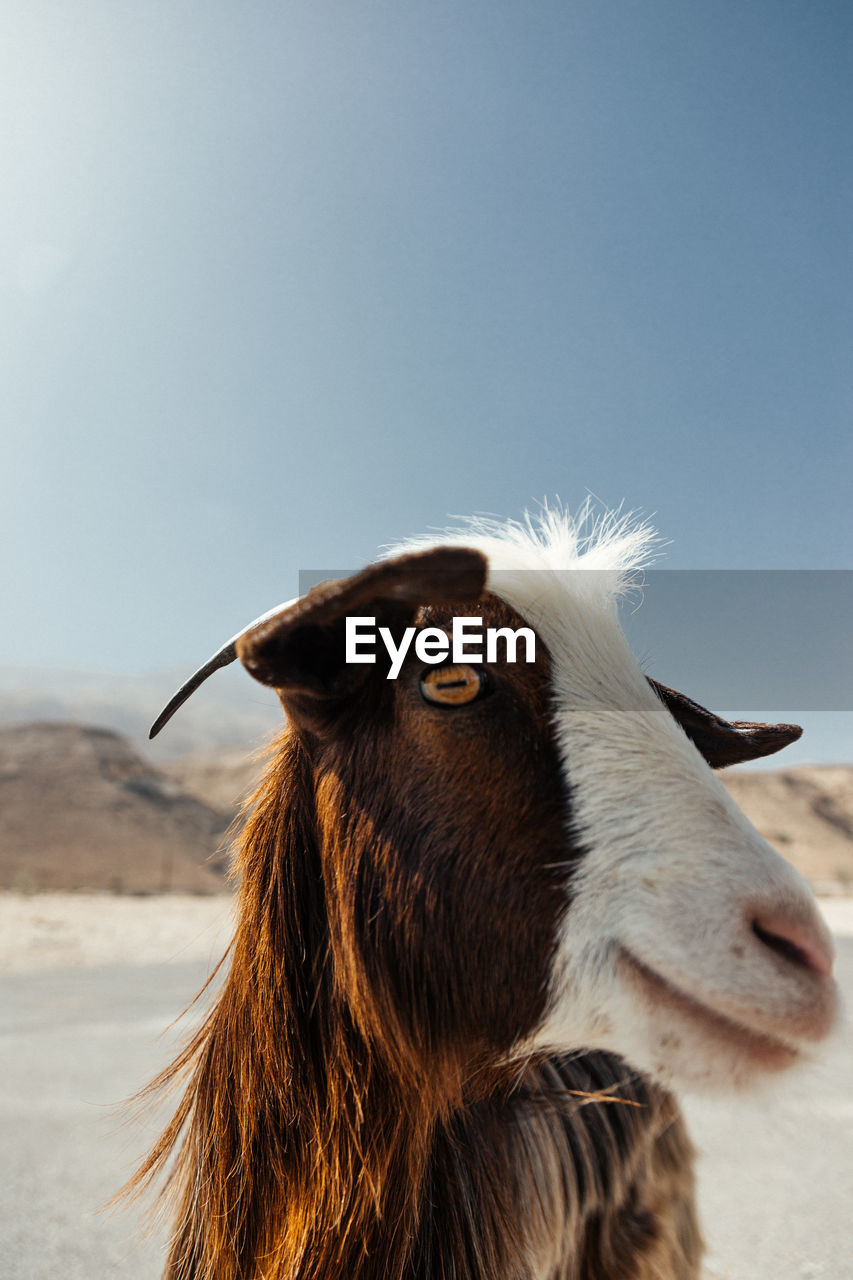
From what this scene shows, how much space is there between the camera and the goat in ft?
4.04

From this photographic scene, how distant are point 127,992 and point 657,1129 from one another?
6.08 m

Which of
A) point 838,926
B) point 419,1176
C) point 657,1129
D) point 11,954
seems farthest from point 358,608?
point 838,926

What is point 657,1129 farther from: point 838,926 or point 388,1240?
point 838,926

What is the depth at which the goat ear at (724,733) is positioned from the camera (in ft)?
6.54

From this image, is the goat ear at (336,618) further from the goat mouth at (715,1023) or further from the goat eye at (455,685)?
the goat mouth at (715,1023)

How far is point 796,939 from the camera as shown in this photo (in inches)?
46.8

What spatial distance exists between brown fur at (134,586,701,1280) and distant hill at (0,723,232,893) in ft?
66.2

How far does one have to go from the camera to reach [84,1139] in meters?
3.74

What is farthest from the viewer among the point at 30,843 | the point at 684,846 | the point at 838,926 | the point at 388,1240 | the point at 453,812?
the point at 30,843

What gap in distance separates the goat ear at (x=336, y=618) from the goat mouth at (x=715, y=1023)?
0.69m
